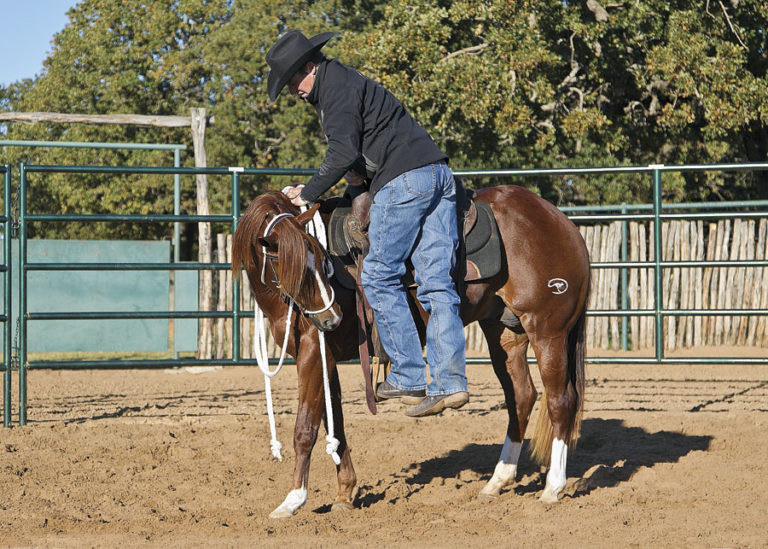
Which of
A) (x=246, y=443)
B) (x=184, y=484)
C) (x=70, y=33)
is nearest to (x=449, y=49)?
(x=246, y=443)

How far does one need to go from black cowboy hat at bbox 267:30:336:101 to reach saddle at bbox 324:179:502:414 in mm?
709

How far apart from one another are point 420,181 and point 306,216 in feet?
1.85

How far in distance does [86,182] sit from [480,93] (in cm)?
1335

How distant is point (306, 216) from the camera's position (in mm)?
3934

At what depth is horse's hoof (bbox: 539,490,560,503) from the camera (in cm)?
423

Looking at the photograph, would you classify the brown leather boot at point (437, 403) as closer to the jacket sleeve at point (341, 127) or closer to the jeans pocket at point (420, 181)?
the jeans pocket at point (420, 181)

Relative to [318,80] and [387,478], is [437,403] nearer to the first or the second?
[387,478]

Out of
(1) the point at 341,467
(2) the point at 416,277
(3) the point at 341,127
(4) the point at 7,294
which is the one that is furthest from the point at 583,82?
(1) the point at 341,467

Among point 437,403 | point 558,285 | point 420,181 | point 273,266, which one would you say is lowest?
point 437,403

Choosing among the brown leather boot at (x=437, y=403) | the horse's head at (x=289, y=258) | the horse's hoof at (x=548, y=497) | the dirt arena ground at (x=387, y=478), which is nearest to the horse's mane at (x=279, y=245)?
the horse's head at (x=289, y=258)

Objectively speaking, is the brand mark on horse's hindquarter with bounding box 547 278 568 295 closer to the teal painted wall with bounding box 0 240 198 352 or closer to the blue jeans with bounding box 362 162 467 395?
the blue jeans with bounding box 362 162 467 395

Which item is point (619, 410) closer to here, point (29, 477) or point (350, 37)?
point (29, 477)

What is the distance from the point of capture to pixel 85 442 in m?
5.53

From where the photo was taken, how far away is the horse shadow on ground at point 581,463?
4578mm
